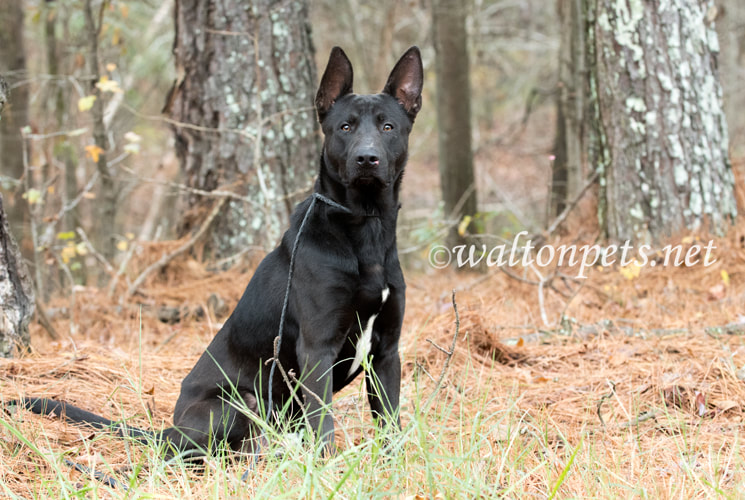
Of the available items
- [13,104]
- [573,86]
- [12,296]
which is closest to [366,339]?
[12,296]

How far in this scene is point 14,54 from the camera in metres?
6.96

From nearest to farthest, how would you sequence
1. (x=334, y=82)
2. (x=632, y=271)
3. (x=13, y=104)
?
1. (x=334, y=82)
2. (x=632, y=271)
3. (x=13, y=104)

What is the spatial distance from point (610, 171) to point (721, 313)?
54.7 inches

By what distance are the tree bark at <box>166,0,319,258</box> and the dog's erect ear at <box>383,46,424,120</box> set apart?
2.35m

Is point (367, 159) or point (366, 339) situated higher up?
point (367, 159)

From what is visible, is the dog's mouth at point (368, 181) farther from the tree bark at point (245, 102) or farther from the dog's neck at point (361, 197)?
the tree bark at point (245, 102)

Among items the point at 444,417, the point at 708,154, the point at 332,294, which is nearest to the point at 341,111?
the point at 332,294

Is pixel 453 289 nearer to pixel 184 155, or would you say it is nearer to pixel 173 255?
pixel 173 255

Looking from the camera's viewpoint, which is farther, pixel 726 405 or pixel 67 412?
pixel 726 405

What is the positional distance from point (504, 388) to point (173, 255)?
3.00 metres

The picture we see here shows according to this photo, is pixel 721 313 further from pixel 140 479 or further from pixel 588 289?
pixel 140 479

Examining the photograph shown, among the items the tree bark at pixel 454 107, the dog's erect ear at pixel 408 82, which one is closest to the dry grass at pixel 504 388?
the dog's erect ear at pixel 408 82

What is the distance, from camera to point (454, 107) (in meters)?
7.74

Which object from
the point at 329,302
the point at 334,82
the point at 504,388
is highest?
the point at 334,82
